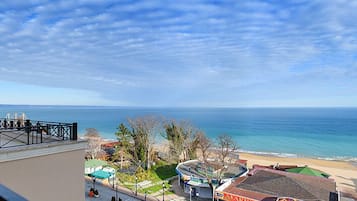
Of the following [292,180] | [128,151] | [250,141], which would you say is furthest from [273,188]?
[250,141]

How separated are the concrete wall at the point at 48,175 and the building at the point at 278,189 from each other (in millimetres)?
11880

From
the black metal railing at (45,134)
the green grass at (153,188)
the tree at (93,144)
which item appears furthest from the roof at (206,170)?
the black metal railing at (45,134)

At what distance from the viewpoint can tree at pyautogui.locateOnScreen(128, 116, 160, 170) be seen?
92.5 feet

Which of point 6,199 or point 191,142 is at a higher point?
point 6,199

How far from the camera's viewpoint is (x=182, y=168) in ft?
77.2

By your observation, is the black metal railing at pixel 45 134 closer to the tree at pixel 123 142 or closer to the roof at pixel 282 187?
the roof at pixel 282 187

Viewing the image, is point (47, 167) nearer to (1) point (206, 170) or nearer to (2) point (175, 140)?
(1) point (206, 170)

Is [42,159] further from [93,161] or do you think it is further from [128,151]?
[128,151]

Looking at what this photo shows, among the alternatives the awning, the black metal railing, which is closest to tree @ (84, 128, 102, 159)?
the awning

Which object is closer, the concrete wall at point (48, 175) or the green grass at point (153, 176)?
the concrete wall at point (48, 175)

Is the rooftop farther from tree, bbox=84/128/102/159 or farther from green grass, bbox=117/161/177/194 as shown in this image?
tree, bbox=84/128/102/159

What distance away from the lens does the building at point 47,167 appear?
4480 millimetres

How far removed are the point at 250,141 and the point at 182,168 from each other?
36797mm

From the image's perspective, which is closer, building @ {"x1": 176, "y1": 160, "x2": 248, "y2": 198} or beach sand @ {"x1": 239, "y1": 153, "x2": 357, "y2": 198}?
building @ {"x1": 176, "y1": 160, "x2": 248, "y2": 198}
